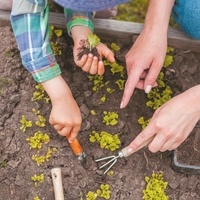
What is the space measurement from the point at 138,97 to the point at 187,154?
34 centimetres

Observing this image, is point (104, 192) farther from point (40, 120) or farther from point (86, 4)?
point (86, 4)

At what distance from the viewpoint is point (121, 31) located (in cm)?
233

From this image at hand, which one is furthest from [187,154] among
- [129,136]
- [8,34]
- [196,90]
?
[8,34]

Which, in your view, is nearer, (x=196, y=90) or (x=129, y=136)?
(x=196, y=90)

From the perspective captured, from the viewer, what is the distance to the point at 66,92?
191 centimetres

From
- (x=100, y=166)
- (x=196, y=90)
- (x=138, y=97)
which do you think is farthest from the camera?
(x=138, y=97)

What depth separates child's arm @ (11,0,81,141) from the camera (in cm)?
188

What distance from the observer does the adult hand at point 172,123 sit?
175cm

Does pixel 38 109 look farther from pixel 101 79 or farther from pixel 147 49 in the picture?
pixel 147 49

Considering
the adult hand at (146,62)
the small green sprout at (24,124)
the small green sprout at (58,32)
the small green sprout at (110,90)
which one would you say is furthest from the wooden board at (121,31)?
the small green sprout at (24,124)

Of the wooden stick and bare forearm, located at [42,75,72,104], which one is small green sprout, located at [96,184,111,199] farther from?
bare forearm, located at [42,75,72,104]

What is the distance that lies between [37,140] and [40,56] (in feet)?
1.30

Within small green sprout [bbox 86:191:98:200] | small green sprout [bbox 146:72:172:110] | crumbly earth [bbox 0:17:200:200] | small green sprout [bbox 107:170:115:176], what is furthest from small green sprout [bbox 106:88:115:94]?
small green sprout [bbox 86:191:98:200]

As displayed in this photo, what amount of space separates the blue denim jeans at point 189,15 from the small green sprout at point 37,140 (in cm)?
78
